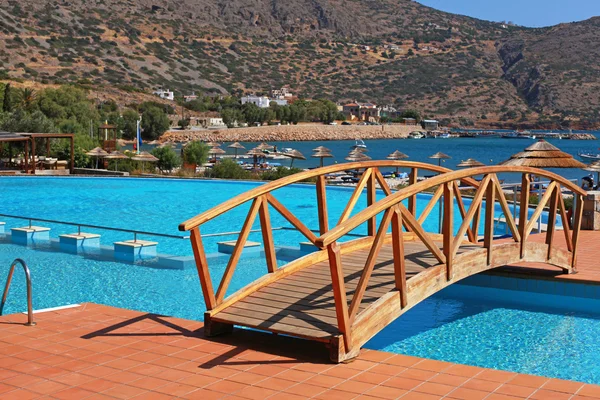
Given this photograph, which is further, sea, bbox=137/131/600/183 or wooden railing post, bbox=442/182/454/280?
sea, bbox=137/131/600/183

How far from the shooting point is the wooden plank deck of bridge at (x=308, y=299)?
17.4 ft

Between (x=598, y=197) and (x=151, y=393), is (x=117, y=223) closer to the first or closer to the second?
(x=598, y=197)

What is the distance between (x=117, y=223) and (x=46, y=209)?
10.5 feet

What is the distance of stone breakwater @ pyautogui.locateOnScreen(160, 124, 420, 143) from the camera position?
274 feet

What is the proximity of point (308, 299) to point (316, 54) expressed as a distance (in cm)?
13674

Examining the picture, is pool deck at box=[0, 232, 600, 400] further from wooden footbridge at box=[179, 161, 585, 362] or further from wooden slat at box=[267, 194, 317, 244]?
wooden slat at box=[267, 194, 317, 244]

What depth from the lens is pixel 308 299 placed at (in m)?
5.88

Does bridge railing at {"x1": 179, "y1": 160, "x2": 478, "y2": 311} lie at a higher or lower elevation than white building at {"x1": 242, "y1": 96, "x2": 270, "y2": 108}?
lower

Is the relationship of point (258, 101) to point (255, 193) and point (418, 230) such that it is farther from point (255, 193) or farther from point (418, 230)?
point (418, 230)

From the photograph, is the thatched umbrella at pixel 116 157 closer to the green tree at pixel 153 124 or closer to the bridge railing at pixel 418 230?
the bridge railing at pixel 418 230

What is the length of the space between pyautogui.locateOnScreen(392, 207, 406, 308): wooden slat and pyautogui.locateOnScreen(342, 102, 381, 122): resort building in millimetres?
113286

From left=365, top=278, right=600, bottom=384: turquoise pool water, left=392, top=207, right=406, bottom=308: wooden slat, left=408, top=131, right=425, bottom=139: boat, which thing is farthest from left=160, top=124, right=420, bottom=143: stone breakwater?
left=392, top=207, right=406, bottom=308: wooden slat

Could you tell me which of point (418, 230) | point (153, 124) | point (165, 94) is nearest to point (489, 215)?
point (418, 230)

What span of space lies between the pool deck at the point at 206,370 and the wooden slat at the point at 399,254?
71 centimetres
